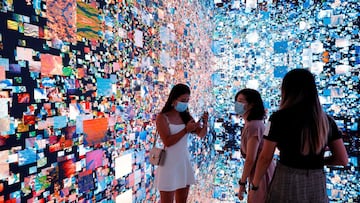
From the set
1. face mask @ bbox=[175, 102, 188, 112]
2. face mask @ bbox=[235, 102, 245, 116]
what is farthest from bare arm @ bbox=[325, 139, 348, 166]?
face mask @ bbox=[175, 102, 188, 112]

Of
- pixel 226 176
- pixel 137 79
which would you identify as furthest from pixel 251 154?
pixel 226 176

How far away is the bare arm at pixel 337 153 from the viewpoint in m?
1.58

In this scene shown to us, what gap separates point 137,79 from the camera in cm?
205

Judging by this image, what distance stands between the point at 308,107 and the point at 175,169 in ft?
3.26

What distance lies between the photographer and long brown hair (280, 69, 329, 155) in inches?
55.2

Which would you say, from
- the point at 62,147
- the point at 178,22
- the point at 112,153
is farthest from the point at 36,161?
the point at 178,22

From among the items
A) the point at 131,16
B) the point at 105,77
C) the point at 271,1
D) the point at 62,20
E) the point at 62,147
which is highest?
the point at 271,1

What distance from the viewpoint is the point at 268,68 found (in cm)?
339

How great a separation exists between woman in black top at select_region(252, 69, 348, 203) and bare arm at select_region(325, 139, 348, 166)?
5 centimetres

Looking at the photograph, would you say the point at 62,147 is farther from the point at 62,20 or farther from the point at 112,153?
the point at 62,20

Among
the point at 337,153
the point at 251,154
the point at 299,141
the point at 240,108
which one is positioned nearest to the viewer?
the point at 299,141

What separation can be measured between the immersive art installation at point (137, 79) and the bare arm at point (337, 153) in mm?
1282

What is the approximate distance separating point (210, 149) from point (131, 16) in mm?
2181

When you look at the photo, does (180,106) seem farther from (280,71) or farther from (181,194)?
(280,71)
